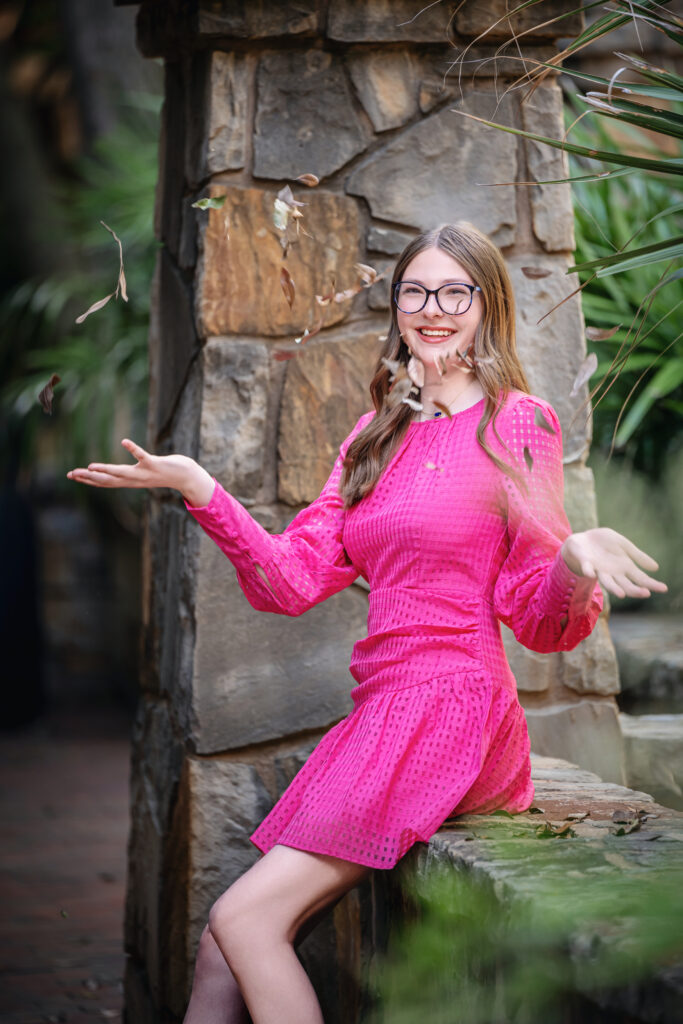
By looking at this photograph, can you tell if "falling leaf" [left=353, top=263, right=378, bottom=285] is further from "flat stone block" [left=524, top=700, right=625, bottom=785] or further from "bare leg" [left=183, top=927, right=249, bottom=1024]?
"bare leg" [left=183, top=927, right=249, bottom=1024]

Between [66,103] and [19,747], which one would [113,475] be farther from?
[66,103]

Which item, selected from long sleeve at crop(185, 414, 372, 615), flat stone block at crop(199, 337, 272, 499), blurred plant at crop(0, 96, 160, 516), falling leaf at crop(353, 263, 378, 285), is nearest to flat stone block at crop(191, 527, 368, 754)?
flat stone block at crop(199, 337, 272, 499)

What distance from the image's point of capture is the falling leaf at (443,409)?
77.5 inches

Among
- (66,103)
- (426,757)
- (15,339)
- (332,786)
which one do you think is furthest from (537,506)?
(66,103)

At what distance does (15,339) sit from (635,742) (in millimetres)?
5162

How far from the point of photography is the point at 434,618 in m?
1.92

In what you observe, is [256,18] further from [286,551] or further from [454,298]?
[286,551]

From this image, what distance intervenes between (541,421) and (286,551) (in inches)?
20.0

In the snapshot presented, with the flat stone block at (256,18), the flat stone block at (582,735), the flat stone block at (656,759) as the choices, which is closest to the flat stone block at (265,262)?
the flat stone block at (256,18)

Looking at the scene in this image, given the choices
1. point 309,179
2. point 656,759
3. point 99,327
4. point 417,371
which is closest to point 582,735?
point 656,759

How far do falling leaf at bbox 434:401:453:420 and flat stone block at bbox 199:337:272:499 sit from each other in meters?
0.48

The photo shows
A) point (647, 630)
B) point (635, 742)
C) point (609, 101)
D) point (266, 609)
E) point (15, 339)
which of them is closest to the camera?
point (609, 101)

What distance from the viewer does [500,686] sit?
1.92 m

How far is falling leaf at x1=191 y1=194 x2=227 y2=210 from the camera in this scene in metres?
2.36
